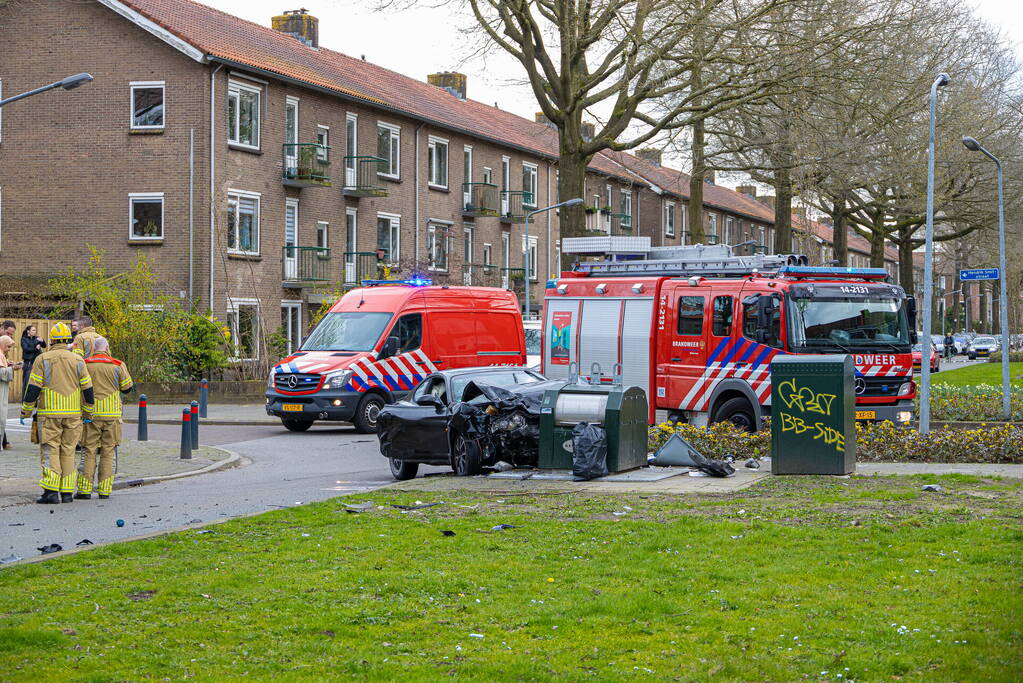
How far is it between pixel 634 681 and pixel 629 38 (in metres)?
20.7

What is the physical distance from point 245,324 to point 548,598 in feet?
94.0

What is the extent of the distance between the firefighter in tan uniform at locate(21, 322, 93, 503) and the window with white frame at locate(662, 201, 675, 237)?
54.4 m

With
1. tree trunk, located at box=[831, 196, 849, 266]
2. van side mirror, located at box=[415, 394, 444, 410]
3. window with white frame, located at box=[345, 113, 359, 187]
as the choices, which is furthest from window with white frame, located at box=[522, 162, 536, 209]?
van side mirror, located at box=[415, 394, 444, 410]

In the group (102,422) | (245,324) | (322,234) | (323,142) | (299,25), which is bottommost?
(102,422)

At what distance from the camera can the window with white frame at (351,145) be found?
39.4 meters

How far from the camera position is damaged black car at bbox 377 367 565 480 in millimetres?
13906

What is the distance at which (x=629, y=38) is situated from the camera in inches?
971

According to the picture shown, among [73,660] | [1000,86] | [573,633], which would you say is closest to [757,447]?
[573,633]

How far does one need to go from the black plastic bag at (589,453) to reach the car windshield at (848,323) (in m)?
4.71

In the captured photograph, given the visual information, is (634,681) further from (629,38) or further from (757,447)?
(629,38)

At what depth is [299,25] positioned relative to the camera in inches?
1726

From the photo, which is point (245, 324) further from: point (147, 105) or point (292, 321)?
point (147, 105)

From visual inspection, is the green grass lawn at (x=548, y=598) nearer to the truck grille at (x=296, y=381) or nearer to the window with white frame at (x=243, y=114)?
the truck grille at (x=296, y=381)

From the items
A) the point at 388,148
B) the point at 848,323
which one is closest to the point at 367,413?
the point at 848,323
